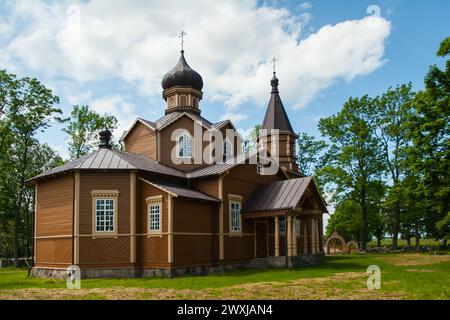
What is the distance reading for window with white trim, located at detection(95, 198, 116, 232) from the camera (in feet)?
62.5

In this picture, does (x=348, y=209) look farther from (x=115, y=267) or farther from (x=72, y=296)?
(x=72, y=296)

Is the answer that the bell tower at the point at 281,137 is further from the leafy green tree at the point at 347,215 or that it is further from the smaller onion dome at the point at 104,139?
the smaller onion dome at the point at 104,139

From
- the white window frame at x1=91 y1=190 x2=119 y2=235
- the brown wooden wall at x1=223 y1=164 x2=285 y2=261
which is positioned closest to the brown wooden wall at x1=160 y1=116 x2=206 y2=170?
the brown wooden wall at x1=223 y1=164 x2=285 y2=261

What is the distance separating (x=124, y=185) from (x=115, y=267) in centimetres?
359

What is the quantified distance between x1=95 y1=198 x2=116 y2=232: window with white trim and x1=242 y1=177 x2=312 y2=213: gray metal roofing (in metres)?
6.85

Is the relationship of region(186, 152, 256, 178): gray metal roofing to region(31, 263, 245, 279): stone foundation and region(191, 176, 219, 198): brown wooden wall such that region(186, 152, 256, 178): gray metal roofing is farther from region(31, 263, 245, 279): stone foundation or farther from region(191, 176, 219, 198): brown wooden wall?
region(31, 263, 245, 279): stone foundation

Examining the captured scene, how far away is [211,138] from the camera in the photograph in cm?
2417

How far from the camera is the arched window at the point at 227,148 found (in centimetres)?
2495

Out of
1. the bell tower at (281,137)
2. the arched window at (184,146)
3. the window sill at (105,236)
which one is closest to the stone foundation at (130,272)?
the window sill at (105,236)

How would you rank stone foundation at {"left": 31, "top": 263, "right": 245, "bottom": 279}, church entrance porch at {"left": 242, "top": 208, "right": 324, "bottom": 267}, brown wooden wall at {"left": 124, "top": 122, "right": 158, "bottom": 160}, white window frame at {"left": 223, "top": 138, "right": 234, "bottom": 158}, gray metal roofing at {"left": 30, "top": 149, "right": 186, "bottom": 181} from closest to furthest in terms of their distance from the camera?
stone foundation at {"left": 31, "top": 263, "right": 245, "bottom": 279} < gray metal roofing at {"left": 30, "top": 149, "right": 186, "bottom": 181} < church entrance porch at {"left": 242, "top": 208, "right": 324, "bottom": 267} < brown wooden wall at {"left": 124, "top": 122, "right": 158, "bottom": 160} < white window frame at {"left": 223, "top": 138, "right": 234, "bottom": 158}

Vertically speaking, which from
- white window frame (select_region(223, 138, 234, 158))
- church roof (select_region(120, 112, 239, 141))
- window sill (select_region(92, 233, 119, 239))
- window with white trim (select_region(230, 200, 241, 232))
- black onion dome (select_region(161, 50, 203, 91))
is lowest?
window sill (select_region(92, 233, 119, 239))

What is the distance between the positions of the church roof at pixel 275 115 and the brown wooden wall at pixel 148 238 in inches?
566

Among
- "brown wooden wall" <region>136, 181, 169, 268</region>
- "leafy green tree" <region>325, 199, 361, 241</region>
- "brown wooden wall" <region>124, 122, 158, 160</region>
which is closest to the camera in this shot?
"brown wooden wall" <region>136, 181, 169, 268</region>
